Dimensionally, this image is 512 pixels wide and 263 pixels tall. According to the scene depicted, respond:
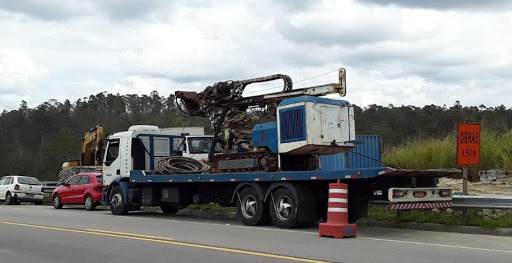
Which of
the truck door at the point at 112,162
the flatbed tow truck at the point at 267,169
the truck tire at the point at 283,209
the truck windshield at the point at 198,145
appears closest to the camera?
the flatbed tow truck at the point at 267,169

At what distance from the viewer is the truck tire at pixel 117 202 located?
19625mm

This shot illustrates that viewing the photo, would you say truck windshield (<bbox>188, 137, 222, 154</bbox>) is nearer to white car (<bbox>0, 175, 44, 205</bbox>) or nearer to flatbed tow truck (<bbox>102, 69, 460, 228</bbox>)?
flatbed tow truck (<bbox>102, 69, 460, 228</bbox>)

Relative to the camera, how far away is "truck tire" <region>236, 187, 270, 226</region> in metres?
14.9

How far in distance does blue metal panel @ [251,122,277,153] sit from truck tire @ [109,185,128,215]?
18.7 ft

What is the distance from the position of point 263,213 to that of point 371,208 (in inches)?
152

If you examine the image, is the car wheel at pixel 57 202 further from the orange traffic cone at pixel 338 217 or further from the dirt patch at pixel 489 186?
the orange traffic cone at pixel 338 217

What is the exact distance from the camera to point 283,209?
1434cm

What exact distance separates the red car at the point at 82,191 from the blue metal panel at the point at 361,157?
8.37m

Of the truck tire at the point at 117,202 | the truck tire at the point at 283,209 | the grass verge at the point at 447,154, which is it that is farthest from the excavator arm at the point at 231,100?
the grass verge at the point at 447,154

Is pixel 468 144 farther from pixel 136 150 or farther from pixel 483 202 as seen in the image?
pixel 136 150

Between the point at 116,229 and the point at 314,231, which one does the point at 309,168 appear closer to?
the point at 314,231

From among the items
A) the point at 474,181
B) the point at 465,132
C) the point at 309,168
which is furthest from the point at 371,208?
the point at 474,181

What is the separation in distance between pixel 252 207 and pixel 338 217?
3.42 m

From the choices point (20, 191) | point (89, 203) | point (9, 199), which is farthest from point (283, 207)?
point (9, 199)
